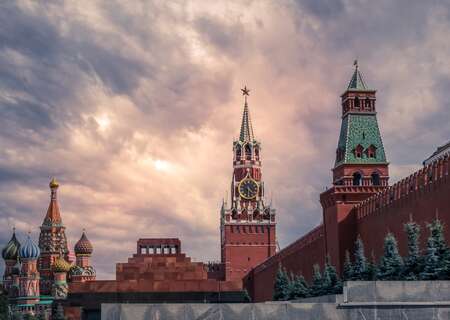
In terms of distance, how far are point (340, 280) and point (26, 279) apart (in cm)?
6823

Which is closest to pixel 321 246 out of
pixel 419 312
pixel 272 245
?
pixel 419 312

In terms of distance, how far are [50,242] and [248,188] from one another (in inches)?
1223

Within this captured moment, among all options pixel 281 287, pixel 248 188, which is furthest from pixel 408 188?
pixel 248 188

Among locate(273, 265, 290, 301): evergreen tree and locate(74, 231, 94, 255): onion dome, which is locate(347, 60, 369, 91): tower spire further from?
locate(74, 231, 94, 255): onion dome

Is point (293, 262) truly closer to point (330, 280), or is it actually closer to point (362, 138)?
point (362, 138)

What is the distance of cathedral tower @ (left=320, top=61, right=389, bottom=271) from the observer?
44.9 metres

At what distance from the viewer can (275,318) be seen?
22.3 m

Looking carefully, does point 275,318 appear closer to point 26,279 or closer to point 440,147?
point 440,147

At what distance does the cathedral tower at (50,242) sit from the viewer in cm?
11125

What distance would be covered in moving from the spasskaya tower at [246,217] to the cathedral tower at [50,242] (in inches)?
1072

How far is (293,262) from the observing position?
59.3 metres

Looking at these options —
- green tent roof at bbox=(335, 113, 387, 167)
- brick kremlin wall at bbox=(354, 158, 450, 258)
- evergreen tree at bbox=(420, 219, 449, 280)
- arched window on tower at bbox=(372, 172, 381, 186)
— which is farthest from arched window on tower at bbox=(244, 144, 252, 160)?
evergreen tree at bbox=(420, 219, 449, 280)

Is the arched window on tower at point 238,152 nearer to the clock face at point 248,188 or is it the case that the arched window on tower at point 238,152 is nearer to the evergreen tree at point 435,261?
the clock face at point 248,188

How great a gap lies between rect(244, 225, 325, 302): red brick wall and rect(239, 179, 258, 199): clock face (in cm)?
1166
